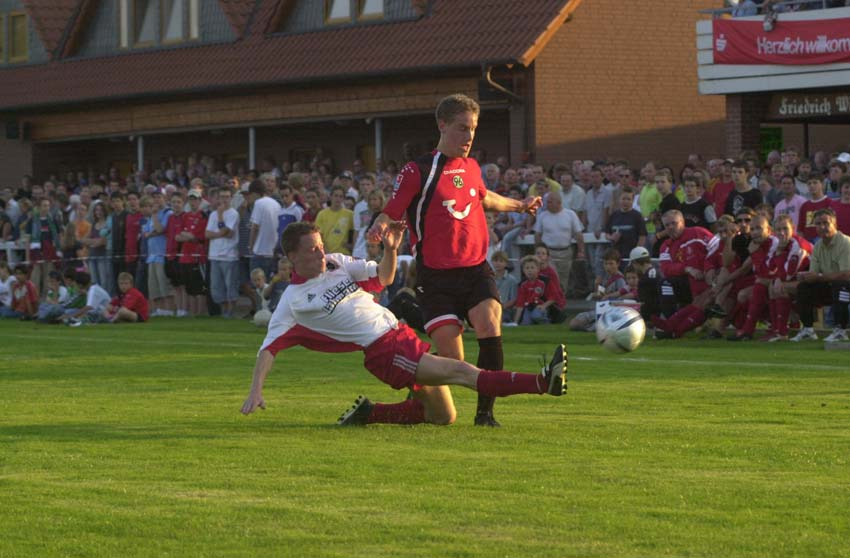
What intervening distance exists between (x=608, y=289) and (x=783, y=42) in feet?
26.3

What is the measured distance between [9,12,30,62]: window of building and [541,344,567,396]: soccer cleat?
121 feet

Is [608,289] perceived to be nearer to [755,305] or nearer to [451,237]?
[755,305]

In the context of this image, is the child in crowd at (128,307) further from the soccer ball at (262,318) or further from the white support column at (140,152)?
the white support column at (140,152)

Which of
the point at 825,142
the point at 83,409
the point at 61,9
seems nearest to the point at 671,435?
the point at 83,409

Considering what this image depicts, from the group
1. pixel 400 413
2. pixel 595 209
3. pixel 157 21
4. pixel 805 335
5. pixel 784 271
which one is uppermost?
pixel 157 21

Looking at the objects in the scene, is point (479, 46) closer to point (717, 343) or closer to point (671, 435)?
point (717, 343)

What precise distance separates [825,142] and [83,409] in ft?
81.2

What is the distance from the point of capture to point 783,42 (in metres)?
27.3

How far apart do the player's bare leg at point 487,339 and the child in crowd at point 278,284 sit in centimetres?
1349

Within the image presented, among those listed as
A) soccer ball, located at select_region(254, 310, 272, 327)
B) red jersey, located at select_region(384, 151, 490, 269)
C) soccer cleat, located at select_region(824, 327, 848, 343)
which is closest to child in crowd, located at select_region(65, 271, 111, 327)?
soccer ball, located at select_region(254, 310, 272, 327)

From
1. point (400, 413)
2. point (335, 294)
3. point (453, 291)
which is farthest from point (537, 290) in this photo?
point (335, 294)

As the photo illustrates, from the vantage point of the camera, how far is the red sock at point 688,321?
19406 mm

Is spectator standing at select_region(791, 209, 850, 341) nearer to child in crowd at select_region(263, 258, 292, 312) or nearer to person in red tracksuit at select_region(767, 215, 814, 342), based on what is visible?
person in red tracksuit at select_region(767, 215, 814, 342)

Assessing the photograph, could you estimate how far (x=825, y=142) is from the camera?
A: 112ft
